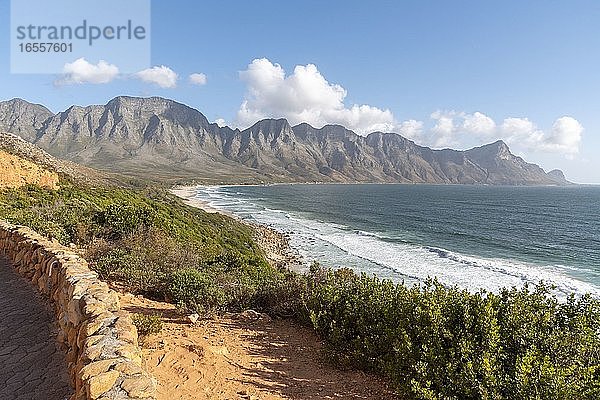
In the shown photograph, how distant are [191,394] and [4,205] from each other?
56.2 feet

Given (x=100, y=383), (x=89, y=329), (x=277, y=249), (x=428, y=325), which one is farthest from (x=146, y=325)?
(x=277, y=249)

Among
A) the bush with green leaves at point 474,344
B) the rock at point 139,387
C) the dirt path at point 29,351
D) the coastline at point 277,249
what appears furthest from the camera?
the coastline at point 277,249

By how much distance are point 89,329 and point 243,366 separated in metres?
2.27

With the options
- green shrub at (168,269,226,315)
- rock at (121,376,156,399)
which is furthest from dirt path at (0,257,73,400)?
green shrub at (168,269,226,315)

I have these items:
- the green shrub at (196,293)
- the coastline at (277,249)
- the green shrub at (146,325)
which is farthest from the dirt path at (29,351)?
the coastline at (277,249)

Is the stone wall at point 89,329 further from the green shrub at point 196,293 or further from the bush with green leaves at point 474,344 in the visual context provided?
the bush with green leaves at point 474,344

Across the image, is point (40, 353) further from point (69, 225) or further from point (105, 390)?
point (69, 225)

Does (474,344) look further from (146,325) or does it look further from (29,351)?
(29,351)

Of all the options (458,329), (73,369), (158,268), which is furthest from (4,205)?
(458,329)

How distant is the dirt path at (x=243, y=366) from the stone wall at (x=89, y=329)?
101 centimetres

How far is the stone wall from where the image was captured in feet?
9.52

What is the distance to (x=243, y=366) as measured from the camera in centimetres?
532

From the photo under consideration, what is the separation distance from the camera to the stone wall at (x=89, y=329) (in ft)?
9.52

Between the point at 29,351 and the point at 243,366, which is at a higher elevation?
the point at 29,351
